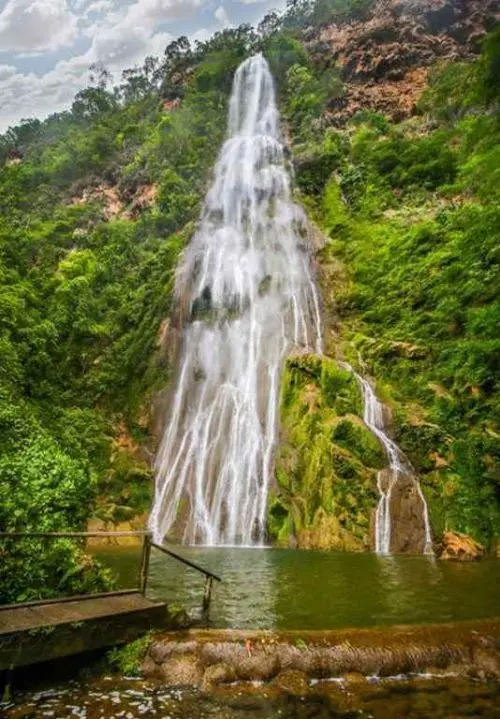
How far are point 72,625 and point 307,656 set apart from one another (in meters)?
2.66

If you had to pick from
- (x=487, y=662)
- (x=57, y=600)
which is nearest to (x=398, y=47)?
(x=487, y=662)

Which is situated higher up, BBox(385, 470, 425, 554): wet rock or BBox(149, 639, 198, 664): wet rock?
BBox(385, 470, 425, 554): wet rock

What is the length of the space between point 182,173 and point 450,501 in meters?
37.7

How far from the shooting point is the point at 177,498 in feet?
70.1

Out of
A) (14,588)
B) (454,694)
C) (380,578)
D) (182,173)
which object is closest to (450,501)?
(380,578)

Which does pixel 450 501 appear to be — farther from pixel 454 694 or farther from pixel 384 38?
pixel 384 38

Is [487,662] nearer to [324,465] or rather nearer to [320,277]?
[324,465]

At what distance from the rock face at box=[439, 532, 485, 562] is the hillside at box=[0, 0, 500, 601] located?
650 millimetres

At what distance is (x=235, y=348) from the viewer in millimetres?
26359

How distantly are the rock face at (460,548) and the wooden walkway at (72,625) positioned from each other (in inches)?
423

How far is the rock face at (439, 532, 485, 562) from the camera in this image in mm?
15383

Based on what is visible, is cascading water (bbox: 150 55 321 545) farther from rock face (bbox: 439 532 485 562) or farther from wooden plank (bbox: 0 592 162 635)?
wooden plank (bbox: 0 592 162 635)

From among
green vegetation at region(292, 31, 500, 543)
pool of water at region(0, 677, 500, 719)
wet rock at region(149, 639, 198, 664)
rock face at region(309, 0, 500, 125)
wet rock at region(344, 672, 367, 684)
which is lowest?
pool of water at region(0, 677, 500, 719)

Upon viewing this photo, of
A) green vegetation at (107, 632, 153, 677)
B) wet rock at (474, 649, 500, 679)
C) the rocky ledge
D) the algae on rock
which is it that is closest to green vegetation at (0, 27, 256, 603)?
green vegetation at (107, 632, 153, 677)
